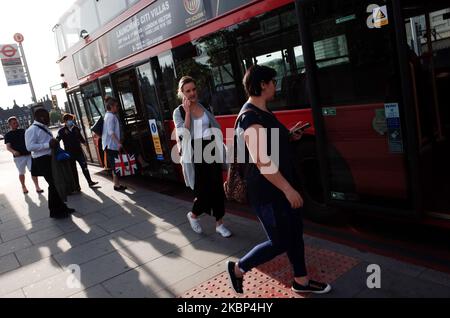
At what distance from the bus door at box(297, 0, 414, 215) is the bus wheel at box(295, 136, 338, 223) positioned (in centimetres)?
33

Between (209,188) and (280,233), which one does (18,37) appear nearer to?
(209,188)

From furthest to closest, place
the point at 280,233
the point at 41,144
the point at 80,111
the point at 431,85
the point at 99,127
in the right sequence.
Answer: the point at 80,111, the point at 99,127, the point at 41,144, the point at 431,85, the point at 280,233

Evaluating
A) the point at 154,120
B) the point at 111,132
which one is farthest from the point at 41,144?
the point at 154,120

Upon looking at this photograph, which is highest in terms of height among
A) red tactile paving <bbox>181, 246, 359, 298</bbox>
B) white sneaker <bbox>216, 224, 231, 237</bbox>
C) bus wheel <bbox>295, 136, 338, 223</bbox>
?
bus wheel <bbox>295, 136, 338, 223</bbox>

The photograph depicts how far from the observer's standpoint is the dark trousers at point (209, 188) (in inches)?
179

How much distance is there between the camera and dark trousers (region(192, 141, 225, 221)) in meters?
4.54

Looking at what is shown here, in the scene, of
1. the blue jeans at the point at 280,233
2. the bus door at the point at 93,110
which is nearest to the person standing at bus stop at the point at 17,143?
the bus door at the point at 93,110

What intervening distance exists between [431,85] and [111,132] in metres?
5.32

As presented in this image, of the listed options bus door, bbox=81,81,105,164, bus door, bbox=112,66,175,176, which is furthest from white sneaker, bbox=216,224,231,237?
bus door, bbox=81,81,105,164

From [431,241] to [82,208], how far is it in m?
5.66

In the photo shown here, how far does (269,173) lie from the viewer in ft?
8.86

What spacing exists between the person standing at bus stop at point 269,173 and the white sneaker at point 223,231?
5.12 ft

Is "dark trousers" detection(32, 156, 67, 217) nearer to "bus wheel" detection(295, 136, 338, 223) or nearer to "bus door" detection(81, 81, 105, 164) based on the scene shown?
"bus door" detection(81, 81, 105, 164)

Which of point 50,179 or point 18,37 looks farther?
point 18,37
